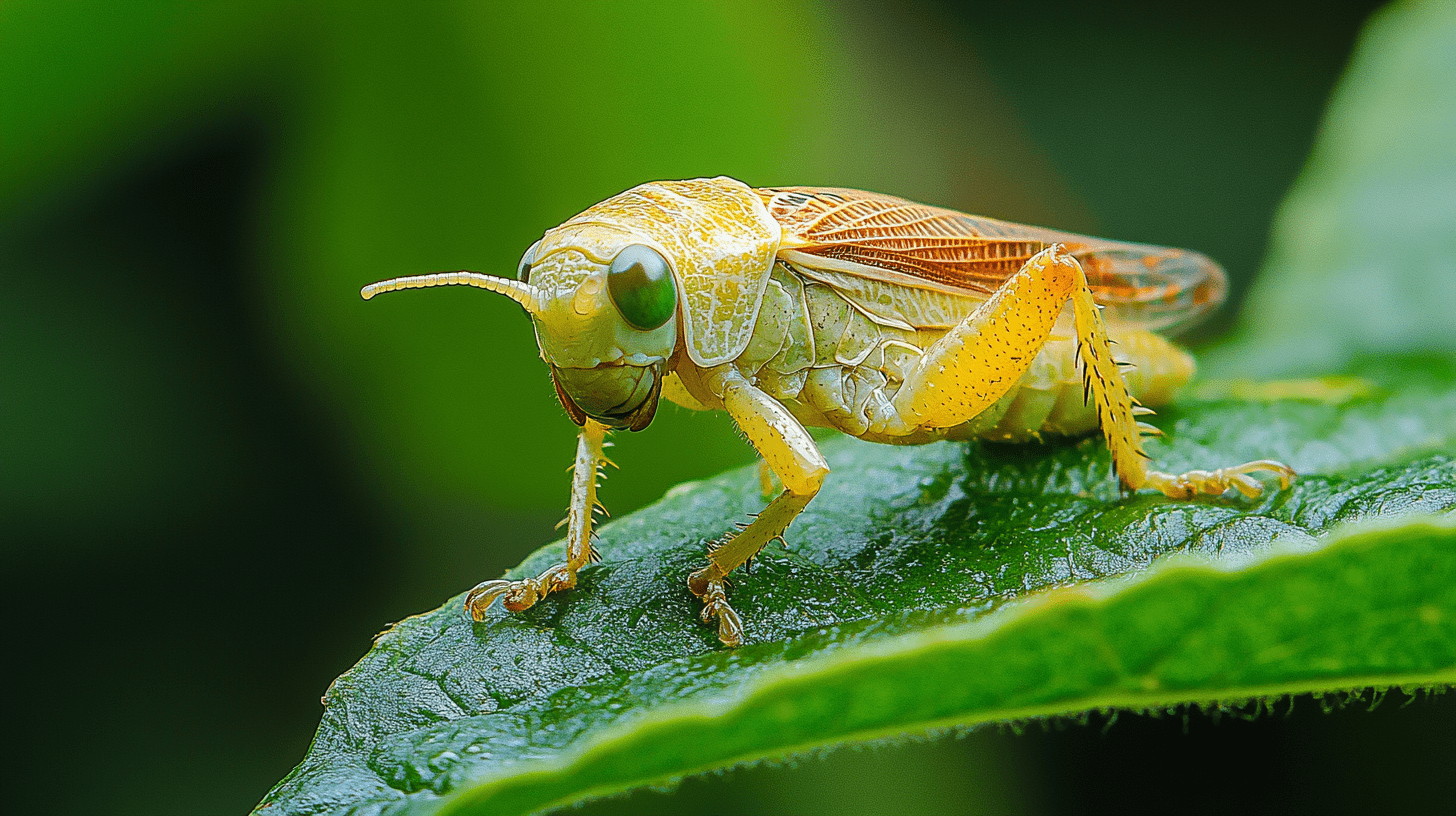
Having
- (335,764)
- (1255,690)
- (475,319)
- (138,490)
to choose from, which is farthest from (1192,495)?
(138,490)

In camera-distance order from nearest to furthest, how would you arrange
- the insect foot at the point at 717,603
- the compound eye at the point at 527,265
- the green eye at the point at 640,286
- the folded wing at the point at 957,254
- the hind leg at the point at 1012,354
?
the insect foot at the point at 717,603
the green eye at the point at 640,286
the compound eye at the point at 527,265
the hind leg at the point at 1012,354
the folded wing at the point at 957,254

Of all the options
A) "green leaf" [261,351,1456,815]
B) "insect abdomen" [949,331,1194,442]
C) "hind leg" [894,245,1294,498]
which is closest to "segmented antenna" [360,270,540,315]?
"green leaf" [261,351,1456,815]

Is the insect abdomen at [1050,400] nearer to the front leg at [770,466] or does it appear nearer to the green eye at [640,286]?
the front leg at [770,466]

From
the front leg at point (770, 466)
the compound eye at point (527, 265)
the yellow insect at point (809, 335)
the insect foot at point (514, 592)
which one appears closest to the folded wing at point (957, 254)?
the yellow insect at point (809, 335)

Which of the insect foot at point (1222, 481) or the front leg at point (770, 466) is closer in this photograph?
the front leg at point (770, 466)

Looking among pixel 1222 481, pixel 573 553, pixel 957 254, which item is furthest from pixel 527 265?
pixel 1222 481

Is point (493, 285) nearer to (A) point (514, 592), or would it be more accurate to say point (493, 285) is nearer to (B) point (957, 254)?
(A) point (514, 592)

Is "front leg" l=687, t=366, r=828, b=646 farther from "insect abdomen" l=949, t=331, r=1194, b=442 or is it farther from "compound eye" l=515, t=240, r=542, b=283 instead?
"insect abdomen" l=949, t=331, r=1194, b=442
